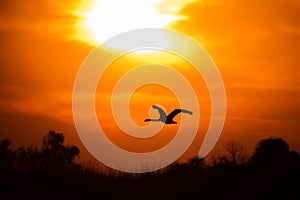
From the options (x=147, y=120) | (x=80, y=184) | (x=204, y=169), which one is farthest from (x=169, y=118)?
(x=80, y=184)

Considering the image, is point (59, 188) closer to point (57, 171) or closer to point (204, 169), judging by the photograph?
point (57, 171)

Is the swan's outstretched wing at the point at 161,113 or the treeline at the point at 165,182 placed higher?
the swan's outstretched wing at the point at 161,113

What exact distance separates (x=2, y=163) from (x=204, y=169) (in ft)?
36.1

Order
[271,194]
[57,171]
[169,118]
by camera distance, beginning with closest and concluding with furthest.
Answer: [271,194] < [57,171] < [169,118]

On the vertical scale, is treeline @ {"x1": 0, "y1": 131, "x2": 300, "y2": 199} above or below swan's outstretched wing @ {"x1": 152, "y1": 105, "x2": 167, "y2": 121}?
below

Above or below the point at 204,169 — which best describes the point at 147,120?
above

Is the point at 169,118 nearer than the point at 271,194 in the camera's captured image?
No

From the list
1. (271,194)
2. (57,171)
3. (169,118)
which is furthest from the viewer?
(169,118)

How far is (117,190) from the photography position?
3534 centimetres

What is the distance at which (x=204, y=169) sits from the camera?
36.7 m

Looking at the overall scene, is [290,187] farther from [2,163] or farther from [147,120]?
[2,163]

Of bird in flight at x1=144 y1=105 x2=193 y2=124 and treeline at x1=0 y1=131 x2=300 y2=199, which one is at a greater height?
bird in flight at x1=144 y1=105 x2=193 y2=124

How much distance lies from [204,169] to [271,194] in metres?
4.21

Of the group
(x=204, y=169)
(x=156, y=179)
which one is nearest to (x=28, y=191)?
(x=156, y=179)
